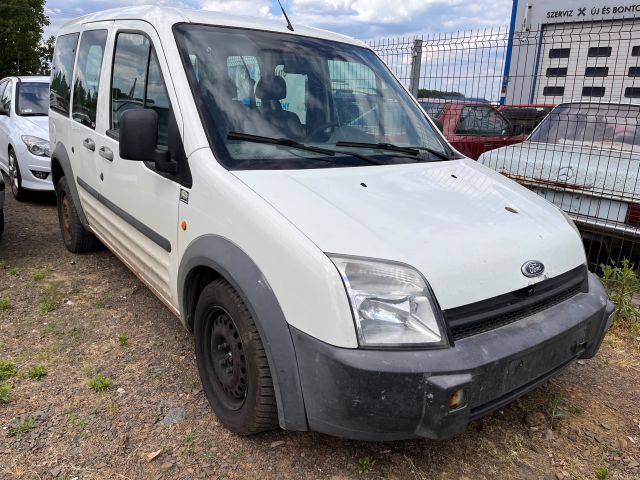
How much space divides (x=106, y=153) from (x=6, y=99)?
5308mm

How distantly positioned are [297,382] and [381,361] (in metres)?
0.36

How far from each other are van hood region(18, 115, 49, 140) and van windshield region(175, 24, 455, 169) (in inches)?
192

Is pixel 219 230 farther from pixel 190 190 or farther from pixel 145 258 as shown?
pixel 145 258

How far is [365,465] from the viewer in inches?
94.7

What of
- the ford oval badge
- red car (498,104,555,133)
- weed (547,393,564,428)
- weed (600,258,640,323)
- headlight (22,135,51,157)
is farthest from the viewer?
red car (498,104,555,133)

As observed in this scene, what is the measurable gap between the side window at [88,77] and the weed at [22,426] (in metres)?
2.14

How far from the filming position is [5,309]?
393 centimetres

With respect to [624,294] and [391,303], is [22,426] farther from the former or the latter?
[624,294]

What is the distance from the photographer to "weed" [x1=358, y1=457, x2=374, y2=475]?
2387 millimetres

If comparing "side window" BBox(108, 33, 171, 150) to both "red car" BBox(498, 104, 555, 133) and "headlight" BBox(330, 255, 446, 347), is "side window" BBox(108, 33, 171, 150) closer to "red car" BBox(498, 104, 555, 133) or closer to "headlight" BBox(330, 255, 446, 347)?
"headlight" BBox(330, 255, 446, 347)

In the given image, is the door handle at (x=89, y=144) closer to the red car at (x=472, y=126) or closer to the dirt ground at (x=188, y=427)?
the dirt ground at (x=188, y=427)

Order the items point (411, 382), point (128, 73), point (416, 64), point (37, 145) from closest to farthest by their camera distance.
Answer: point (411, 382)
point (128, 73)
point (416, 64)
point (37, 145)

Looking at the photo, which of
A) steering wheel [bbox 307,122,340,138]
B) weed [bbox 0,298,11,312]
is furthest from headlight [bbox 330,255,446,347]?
weed [bbox 0,298,11,312]

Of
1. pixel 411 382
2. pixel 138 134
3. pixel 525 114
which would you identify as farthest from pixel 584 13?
pixel 411 382
